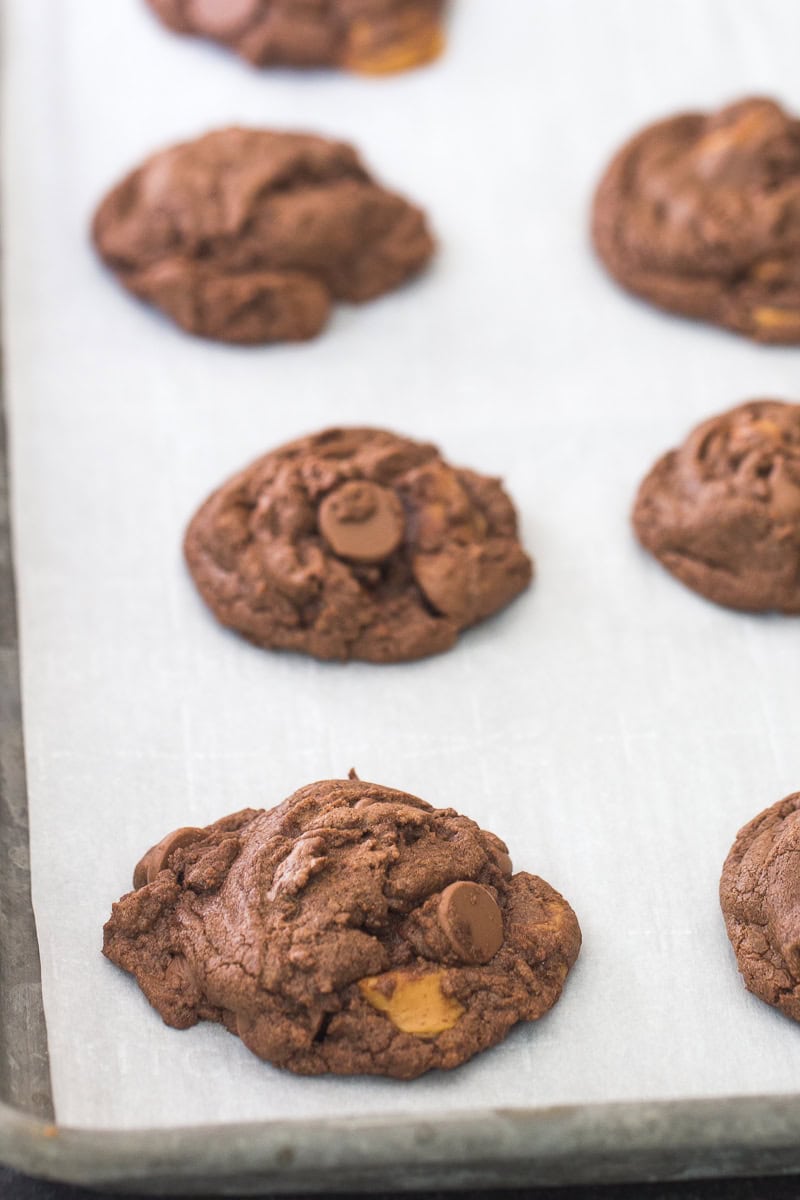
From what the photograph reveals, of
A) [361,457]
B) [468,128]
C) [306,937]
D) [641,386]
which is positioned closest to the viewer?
[306,937]

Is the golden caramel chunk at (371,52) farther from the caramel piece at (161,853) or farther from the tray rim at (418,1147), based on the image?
the tray rim at (418,1147)

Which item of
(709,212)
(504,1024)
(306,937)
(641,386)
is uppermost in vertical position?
(709,212)

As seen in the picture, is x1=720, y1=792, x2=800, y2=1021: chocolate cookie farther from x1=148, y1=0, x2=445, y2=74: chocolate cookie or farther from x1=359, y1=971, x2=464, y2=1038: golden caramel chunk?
x1=148, y1=0, x2=445, y2=74: chocolate cookie

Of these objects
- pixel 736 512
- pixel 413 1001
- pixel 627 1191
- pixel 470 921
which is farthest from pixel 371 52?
pixel 627 1191

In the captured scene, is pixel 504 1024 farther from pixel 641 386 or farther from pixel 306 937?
pixel 641 386

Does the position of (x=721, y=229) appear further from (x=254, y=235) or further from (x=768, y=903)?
(x=768, y=903)

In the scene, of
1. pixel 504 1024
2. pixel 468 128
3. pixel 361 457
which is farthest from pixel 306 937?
pixel 468 128

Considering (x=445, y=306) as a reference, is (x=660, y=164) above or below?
above
